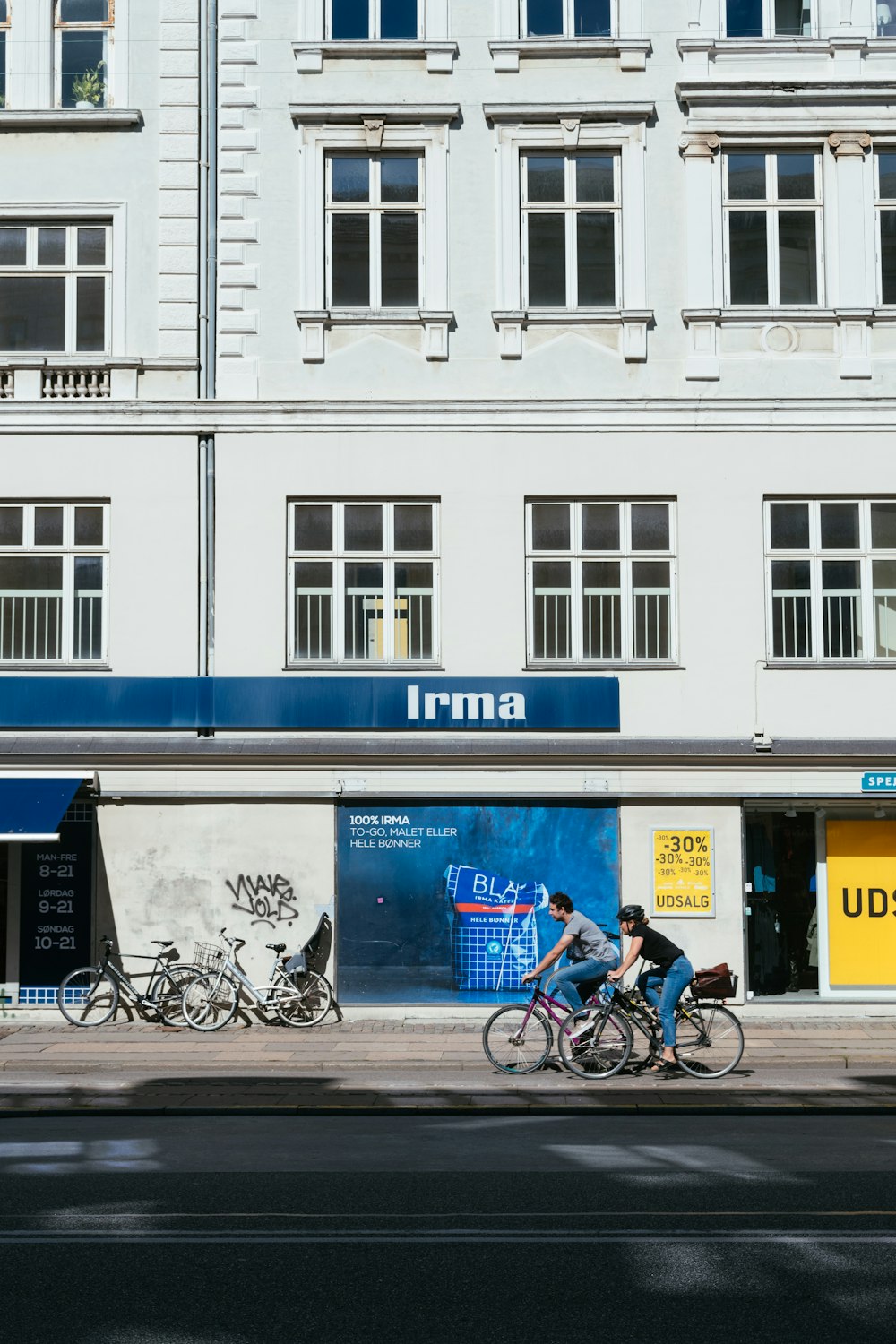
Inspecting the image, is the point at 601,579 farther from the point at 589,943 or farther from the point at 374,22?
the point at 374,22

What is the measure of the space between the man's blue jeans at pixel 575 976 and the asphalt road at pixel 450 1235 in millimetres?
2455

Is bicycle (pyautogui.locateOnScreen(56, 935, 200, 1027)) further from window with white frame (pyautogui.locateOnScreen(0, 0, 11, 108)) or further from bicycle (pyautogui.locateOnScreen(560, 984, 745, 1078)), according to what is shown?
window with white frame (pyautogui.locateOnScreen(0, 0, 11, 108))

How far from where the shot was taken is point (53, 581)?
61.6 feet

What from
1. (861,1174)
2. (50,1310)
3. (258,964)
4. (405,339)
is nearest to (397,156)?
(405,339)

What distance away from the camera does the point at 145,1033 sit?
17156 mm

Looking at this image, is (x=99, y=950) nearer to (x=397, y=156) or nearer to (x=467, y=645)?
(x=467, y=645)

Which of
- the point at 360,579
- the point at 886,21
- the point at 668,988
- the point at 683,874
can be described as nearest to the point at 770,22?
the point at 886,21

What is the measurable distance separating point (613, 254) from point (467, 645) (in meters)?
5.09

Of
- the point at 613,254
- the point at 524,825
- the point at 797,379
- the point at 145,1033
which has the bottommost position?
the point at 145,1033

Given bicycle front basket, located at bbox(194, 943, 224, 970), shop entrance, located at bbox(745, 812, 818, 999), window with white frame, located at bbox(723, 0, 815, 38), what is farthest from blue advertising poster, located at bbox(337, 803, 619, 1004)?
window with white frame, located at bbox(723, 0, 815, 38)

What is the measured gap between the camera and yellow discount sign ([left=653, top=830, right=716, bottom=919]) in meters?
18.2

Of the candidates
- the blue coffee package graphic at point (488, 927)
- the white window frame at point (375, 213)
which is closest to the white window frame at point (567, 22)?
the white window frame at point (375, 213)

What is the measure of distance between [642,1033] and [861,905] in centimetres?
535

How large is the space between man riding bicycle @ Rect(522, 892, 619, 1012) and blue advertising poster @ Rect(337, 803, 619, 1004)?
385 cm
